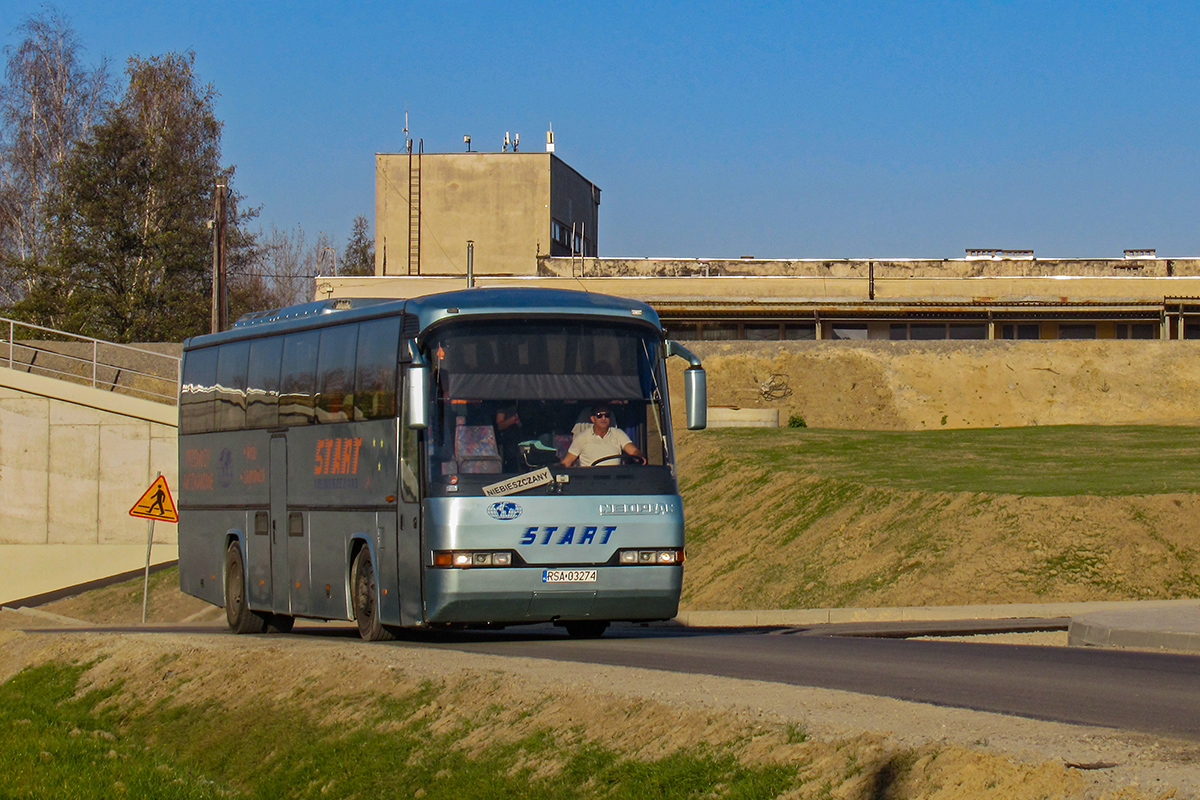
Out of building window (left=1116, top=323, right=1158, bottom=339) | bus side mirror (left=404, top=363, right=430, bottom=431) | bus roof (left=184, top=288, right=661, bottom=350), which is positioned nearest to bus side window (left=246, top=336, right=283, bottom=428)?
bus roof (left=184, top=288, right=661, bottom=350)

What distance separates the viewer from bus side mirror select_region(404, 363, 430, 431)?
46.5 feet

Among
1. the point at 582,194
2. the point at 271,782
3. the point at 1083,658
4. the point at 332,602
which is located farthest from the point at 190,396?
the point at 582,194

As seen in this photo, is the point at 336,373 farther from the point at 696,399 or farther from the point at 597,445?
the point at 696,399

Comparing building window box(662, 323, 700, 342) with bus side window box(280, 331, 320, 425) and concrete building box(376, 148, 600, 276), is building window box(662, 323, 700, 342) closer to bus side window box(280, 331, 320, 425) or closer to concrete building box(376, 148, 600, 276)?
concrete building box(376, 148, 600, 276)

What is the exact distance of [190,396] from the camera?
21.9 metres

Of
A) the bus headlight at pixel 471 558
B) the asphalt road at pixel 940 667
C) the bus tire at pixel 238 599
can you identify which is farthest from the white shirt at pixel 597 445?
the bus tire at pixel 238 599

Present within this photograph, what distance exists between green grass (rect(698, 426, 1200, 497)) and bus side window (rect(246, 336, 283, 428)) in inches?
465

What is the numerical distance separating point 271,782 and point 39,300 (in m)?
50.5

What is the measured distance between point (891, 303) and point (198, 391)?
130 ft

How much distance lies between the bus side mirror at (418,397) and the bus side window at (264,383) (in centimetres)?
454

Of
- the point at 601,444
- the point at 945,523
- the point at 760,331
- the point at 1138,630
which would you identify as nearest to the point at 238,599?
the point at 601,444

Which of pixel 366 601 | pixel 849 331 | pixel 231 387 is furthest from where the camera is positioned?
pixel 849 331

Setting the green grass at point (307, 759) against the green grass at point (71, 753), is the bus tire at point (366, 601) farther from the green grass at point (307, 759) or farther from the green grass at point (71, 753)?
the green grass at point (71, 753)

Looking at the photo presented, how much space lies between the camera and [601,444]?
14.9 m
